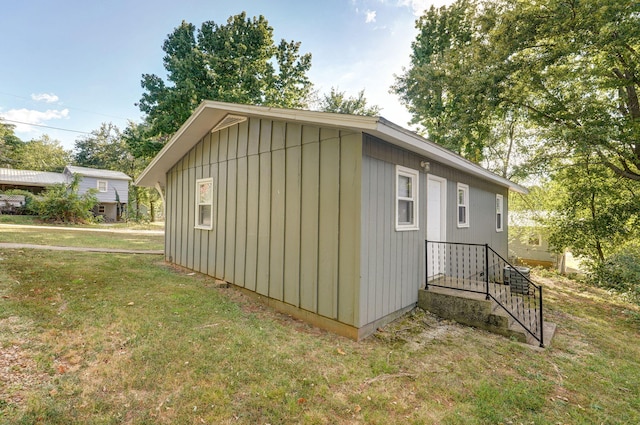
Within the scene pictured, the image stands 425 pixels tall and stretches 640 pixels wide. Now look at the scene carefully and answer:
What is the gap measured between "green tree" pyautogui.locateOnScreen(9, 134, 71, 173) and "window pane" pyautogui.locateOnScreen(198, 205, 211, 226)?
122 ft

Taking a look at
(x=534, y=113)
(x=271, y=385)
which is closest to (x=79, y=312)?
(x=271, y=385)

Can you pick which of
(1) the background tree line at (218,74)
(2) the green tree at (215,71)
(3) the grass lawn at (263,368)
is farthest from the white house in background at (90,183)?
(3) the grass lawn at (263,368)

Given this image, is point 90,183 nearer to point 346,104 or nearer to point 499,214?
point 346,104

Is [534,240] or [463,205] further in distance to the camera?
[534,240]

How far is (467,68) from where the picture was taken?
1148 cm

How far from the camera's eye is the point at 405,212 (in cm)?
521

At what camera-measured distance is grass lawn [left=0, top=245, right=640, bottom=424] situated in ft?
8.25

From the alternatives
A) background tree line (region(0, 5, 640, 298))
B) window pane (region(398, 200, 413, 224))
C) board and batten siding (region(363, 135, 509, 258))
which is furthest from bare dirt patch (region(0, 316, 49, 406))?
background tree line (region(0, 5, 640, 298))

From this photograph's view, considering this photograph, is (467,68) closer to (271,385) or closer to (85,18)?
(271,385)

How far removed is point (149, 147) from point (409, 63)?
1525 cm

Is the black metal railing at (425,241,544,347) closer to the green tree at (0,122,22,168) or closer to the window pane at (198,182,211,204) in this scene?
the window pane at (198,182,211,204)

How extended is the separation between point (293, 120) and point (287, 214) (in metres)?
1.59

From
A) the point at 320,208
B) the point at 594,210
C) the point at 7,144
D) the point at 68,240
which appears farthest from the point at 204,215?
the point at 7,144

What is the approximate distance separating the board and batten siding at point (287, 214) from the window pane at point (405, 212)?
137cm
